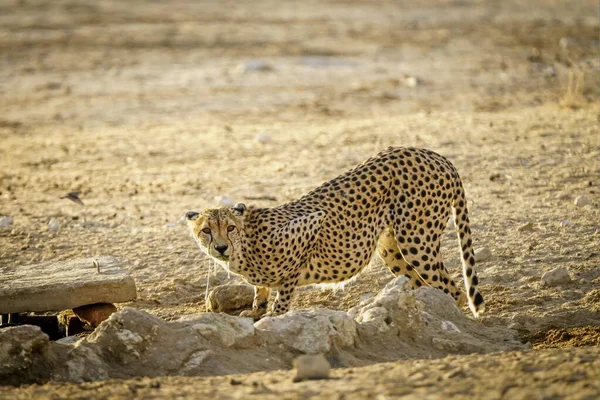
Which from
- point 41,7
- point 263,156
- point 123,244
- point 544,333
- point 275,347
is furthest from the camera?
point 41,7

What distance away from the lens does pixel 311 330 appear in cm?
562

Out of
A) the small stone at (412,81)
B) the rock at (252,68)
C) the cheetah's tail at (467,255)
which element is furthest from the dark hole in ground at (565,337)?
the rock at (252,68)

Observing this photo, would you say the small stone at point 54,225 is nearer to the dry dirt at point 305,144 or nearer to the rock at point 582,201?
the dry dirt at point 305,144

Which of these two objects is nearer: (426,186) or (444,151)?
(426,186)

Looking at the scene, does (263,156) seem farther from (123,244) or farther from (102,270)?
(102,270)

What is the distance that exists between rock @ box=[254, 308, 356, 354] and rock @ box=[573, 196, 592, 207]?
11.5ft

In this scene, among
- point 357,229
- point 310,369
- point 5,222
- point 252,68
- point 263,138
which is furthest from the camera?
point 252,68

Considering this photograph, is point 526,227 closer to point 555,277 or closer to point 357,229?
point 555,277

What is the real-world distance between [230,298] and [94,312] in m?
0.89

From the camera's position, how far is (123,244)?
27.8 ft

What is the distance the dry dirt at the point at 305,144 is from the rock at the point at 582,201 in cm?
8

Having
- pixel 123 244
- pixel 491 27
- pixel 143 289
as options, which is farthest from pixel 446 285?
pixel 491 27

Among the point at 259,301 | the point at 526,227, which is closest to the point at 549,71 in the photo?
the point at 526,227

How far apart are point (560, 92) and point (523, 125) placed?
2.30 metres
